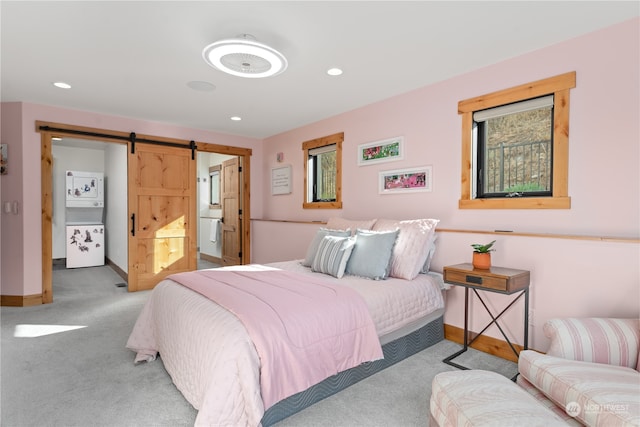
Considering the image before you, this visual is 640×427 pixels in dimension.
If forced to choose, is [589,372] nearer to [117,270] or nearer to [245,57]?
[245,57]

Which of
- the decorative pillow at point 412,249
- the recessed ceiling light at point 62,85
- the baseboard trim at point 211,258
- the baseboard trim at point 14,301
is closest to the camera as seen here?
the decorative pillow at point 412,249

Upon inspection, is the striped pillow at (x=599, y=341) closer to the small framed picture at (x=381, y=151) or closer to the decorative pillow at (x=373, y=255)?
the decorative pillow at (x=373, y=255)

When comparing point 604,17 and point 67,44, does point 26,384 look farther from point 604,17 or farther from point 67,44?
point 604,17

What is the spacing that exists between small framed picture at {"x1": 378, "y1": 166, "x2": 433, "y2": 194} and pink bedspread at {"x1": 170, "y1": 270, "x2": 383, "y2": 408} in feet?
5.23

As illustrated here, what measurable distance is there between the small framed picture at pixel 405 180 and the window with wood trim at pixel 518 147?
0.39 metres

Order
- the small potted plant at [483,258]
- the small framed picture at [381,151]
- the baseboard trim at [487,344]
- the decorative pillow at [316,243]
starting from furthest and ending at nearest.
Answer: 1. the small framed picture at [381,151]
2. the decorative pillow at [316,243]
3. the baseboard trim at [487,344]
4. the small potted plant at [483,258]

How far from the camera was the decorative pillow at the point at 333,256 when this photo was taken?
9.15 ft

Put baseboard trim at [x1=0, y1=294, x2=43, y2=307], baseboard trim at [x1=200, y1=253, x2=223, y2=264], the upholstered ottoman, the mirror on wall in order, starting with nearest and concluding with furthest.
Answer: the upholstered ottoman < baseboard trim at [x1=0, y1=294, x2=43, y2=307] < baseboard trim at [x1=200, y1=253, x2=223, y2=264] < the mirror on wall

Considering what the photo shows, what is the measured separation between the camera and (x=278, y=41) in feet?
8.06

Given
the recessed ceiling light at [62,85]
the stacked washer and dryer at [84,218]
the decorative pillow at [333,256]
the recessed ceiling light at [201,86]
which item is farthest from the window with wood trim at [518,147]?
the stacked washer and dryer at [84,218]

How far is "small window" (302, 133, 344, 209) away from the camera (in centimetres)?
434

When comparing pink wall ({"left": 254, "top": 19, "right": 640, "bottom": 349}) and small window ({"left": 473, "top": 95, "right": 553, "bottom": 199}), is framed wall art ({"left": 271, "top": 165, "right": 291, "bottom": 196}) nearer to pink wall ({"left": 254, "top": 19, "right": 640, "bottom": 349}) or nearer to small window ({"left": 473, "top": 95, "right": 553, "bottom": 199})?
pink wall ({"left": 254, "top": 19, "right": 640, "bottom": 349})

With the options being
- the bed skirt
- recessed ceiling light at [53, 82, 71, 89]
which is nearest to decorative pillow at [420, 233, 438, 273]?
the bed skirt

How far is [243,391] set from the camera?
1.54 metres
